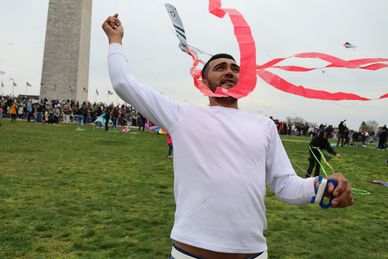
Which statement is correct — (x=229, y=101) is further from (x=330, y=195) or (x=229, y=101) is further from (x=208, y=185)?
(x=330, y=195)

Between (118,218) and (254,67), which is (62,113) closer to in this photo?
(118,218)

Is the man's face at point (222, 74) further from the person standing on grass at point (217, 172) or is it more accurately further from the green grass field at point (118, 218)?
the green grass field at point (118, 218)

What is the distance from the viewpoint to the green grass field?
5.15 meters

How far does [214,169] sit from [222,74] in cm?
66

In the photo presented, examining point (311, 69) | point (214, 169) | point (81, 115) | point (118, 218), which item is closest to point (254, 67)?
point (311, 69)

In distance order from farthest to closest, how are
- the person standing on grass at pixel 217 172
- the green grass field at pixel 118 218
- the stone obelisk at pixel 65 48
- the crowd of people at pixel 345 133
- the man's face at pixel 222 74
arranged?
the stone obelisk at pixel 65 48
the crowd of people at pixel 345 133
the green grass field at pixel 118 218
the man's face at pixel 222 74
the person standing on grass at pixel 217 172

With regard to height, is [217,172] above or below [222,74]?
below

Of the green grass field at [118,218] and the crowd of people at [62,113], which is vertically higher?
the crowd of people at [62,113]

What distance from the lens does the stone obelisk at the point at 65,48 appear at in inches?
1783

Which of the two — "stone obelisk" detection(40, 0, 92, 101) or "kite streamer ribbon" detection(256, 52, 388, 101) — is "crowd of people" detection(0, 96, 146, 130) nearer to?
"stone obelisk" detection(40, 0, 92, 101)

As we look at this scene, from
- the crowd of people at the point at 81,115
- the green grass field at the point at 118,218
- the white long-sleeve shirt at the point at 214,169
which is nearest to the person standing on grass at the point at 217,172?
the white long-sleeve shirt at the point at 214,169

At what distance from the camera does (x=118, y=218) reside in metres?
6.44

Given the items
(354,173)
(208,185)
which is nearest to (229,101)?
(208,185)

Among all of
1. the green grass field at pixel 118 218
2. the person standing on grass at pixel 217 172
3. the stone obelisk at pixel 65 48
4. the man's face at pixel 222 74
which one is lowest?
the green grass field at pixel 118 218
